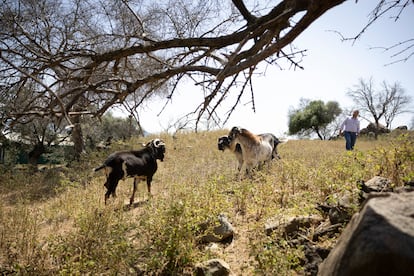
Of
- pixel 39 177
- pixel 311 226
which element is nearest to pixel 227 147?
pixel 311 226

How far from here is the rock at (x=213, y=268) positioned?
341 centimetres

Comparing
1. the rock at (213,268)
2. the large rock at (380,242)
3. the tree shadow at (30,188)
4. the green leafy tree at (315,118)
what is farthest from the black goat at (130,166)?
the green leafy tree at (315,118)

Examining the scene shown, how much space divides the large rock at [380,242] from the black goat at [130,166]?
226 inches

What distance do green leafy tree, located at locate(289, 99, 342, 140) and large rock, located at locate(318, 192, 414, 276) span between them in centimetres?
4441

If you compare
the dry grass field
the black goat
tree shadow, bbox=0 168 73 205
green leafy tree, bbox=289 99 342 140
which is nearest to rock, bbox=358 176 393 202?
the dry grass field

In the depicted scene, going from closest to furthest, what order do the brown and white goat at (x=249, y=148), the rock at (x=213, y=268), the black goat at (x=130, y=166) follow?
the rock at (x=213, y=268), the black goat at (x=130, y=166), the brown and white goat at (x=249, y=148)

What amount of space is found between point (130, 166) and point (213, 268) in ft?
15.0

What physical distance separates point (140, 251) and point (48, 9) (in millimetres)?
6859

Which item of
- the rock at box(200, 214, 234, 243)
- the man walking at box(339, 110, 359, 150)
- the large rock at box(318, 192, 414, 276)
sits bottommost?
the rock at box(200, 214, 234, 243)

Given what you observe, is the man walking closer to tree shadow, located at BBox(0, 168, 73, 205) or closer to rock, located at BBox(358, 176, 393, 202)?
rock, located at BBox(358, 176, 393, 202)

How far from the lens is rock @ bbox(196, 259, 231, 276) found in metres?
3.41

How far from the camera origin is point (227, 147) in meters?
9.17

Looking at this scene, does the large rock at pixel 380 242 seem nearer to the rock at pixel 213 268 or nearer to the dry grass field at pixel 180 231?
the dry grass field at pixel 180 231

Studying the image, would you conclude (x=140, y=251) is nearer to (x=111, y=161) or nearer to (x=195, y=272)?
(x=195, y=272)
